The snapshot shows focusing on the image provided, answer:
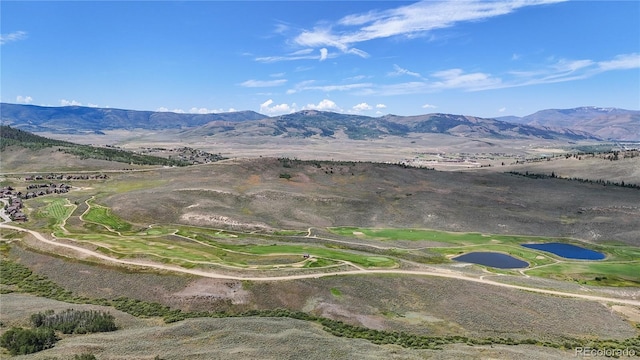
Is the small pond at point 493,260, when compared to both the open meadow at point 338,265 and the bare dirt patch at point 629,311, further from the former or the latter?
the bare dirt patch at point 629,311

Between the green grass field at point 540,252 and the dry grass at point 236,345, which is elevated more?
the dry grass at point 236,345

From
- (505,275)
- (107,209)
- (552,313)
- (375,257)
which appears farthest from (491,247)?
(107,209)

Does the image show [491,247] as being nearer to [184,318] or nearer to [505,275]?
[505,275]

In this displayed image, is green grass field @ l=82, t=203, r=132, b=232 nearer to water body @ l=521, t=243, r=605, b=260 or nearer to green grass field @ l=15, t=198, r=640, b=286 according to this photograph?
green grass field @ l=15, t=198, r=640, b=286

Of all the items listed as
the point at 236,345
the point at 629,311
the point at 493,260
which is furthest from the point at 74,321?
the point at 493,260

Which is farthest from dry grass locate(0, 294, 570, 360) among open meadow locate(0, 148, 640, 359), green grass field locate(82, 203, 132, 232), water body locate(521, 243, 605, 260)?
water body locate(521, 243, 605, 260)

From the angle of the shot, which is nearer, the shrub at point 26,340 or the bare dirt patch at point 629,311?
the shrub at point 26,340

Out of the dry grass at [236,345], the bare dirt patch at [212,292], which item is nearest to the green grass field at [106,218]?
the bare dirt patch at [212,292]

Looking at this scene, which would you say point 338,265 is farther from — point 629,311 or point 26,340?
point 26,340
